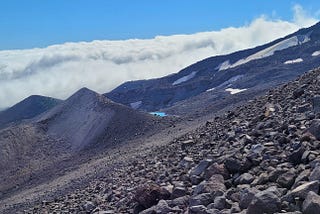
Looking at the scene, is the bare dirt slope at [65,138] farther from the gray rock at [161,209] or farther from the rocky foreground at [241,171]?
the gray rock at [161,209]

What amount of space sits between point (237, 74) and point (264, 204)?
96207 millimetres

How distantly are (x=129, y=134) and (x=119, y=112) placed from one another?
4.97 m

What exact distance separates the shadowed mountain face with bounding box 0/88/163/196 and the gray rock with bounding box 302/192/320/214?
28905 millimetres

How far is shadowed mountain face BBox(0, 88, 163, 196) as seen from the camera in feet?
125

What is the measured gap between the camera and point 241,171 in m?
9.58

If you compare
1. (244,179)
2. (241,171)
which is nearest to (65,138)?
(241,171)

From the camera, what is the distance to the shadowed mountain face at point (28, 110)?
303 ft

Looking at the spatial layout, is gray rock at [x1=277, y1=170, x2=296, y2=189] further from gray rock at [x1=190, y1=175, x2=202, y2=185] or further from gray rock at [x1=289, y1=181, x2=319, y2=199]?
gray rock at [x1=190, y1=175, x2=202, y2=185]

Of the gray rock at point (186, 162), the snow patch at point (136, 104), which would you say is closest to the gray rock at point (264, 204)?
the gray rock at point (186, 162)

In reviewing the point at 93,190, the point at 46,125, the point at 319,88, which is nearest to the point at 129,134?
the point at 46,125

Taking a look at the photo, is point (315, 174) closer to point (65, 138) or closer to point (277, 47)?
point (65, 138)

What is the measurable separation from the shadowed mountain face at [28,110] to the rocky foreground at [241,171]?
7880cm

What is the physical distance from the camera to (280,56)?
106 metres

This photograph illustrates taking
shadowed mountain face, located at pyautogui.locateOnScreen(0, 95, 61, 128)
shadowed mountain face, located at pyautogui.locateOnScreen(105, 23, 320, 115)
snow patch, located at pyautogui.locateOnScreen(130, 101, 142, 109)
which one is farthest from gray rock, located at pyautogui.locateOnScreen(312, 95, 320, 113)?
snow patch, located at pyautogui.locateOnScreen(130, 101, 142, 109)
